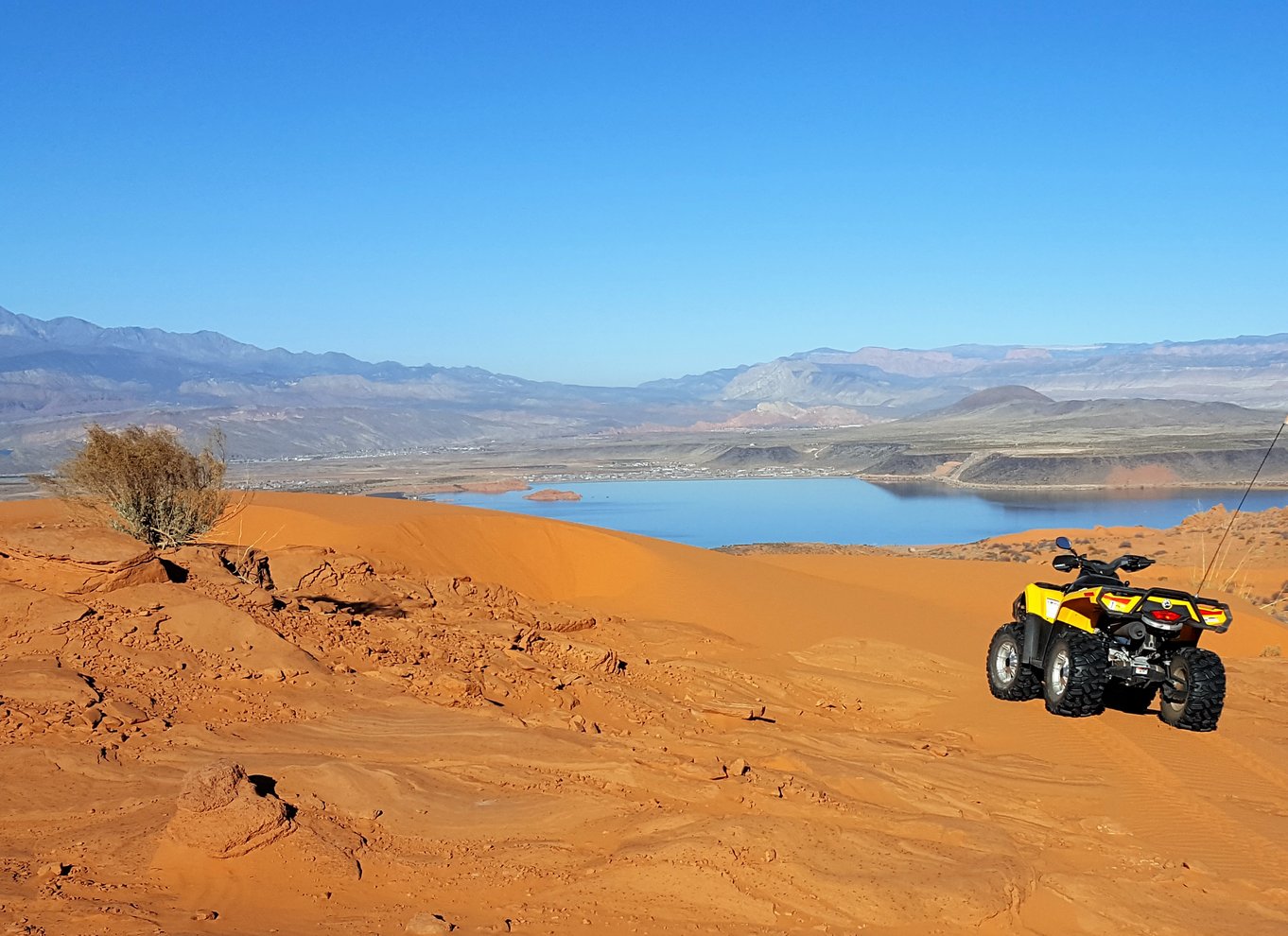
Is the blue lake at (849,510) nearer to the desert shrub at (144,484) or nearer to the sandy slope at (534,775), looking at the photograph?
the desert shrub at (144,484)

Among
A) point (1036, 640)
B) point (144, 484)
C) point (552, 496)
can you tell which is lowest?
point (552, 496)

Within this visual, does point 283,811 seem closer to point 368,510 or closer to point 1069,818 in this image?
point 1069,818

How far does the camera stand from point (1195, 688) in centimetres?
802

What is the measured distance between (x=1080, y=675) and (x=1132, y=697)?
1151 millimetres

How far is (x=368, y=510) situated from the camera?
16.8 metres

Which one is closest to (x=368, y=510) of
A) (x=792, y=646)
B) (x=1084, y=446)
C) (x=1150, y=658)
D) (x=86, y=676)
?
(x=792, y=646)

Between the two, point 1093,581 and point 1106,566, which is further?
point 1106,566

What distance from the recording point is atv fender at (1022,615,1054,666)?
899cm

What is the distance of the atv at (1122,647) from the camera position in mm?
8016

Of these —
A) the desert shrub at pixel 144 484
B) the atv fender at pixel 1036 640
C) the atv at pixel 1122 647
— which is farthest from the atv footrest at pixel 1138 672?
the desert shrub at pixel 144 484

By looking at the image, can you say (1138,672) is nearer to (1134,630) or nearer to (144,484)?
(1134,630)

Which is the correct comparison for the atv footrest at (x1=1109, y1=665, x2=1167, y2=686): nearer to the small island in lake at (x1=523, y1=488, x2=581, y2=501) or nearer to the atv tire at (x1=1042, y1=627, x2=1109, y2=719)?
the atv tire at (x1=1042, y1=627, x2=1109, y2=719)

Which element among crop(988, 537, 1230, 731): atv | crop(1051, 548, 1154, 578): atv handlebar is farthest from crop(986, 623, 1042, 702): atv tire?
crop(1051, 548, 1154, 578): atv handlebar

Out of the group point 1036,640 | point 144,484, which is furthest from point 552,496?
point 1036,640
